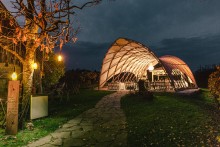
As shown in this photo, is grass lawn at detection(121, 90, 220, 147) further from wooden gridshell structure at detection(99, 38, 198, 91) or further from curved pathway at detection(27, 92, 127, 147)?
wooden gridshell structure at detection(99, 38, 198, 91)

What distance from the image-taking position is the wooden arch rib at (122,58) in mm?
21500

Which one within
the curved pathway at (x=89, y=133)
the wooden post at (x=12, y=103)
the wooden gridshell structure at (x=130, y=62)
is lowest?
the curved pathway at (x=89, y=133)

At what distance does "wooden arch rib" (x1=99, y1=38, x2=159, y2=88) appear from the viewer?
2150 centimetres

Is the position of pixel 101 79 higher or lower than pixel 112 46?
lower

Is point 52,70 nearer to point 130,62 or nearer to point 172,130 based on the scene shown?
point 130,62

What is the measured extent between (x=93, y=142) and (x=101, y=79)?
18.6 meters

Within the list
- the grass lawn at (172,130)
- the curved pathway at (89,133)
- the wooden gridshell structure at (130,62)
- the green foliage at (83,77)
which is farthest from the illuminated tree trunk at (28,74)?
the green foliage at (83,77)

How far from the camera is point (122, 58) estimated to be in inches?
968

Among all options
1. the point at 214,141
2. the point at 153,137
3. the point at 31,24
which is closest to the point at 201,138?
the point at 214,141

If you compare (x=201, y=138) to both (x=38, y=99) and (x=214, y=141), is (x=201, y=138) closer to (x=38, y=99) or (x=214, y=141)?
(x=214, y=141)

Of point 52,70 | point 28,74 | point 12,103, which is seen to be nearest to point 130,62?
point 52,70

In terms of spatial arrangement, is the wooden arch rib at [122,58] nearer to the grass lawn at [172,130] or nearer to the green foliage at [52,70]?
the green foliage at [52,70]

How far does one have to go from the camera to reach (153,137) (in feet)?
18.3

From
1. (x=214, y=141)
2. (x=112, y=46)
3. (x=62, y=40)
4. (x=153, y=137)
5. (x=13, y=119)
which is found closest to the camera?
(x=214, y=141)
